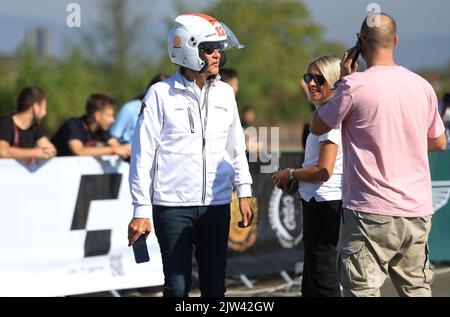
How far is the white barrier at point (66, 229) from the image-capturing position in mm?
8586

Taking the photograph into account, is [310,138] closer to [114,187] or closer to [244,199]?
[244,199]

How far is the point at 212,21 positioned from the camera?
6.01 metres

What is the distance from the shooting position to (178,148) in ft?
19.2

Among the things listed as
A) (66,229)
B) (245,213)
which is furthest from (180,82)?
(66,229)

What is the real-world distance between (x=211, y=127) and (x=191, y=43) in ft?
1.79

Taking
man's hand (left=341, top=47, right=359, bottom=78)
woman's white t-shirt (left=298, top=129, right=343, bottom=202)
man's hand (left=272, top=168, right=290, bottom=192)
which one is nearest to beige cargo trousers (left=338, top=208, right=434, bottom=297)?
man's hand (left=341, top=47, right=359, bottom=78)

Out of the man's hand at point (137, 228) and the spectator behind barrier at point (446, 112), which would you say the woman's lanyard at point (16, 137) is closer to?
the man's hand at point (137, 228)

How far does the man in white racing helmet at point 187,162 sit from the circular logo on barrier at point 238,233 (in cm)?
371

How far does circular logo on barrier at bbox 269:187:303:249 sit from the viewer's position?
1041 cm

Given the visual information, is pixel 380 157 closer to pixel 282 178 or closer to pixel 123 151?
pixel 282 178

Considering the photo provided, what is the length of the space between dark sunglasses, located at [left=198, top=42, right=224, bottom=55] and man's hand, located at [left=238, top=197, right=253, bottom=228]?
100 cm

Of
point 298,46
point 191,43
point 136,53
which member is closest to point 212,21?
point 191,43

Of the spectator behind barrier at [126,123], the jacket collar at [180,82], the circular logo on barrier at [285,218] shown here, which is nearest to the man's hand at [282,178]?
the jacket collar at [180,82]

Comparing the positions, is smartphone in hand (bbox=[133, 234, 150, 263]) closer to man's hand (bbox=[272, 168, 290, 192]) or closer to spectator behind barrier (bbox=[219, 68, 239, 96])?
man's hand (bbox=[272, 168, 290, 192])
